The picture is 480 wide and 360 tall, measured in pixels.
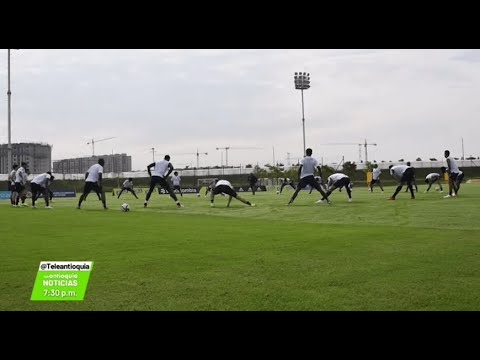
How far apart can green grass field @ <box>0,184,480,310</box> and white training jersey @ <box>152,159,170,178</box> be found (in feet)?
24.9

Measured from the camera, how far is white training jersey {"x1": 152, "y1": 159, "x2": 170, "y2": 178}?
16.1m

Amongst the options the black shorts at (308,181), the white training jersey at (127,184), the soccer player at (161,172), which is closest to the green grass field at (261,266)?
the black shorts at (308,181)

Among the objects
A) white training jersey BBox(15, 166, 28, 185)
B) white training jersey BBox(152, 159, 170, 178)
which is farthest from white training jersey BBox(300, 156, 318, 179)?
white training jersey BBox(15, 166, 28, 185)

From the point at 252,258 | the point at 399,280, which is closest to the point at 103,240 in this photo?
the point at 252,258

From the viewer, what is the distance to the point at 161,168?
52.9ft

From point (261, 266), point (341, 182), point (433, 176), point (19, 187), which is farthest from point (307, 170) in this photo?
point (19, 187)

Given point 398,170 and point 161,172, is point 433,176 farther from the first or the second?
point 161,172

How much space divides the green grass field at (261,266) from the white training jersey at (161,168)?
7.60 metres

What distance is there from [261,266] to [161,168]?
1179cm

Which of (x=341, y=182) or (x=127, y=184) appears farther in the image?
(x=127, y=184)

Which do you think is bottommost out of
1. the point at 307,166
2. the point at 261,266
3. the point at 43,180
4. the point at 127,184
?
the point at 261,266

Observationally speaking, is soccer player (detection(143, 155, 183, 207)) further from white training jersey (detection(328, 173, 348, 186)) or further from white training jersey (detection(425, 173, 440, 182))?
white training jersey (detection(425, 173, 440, 182))
